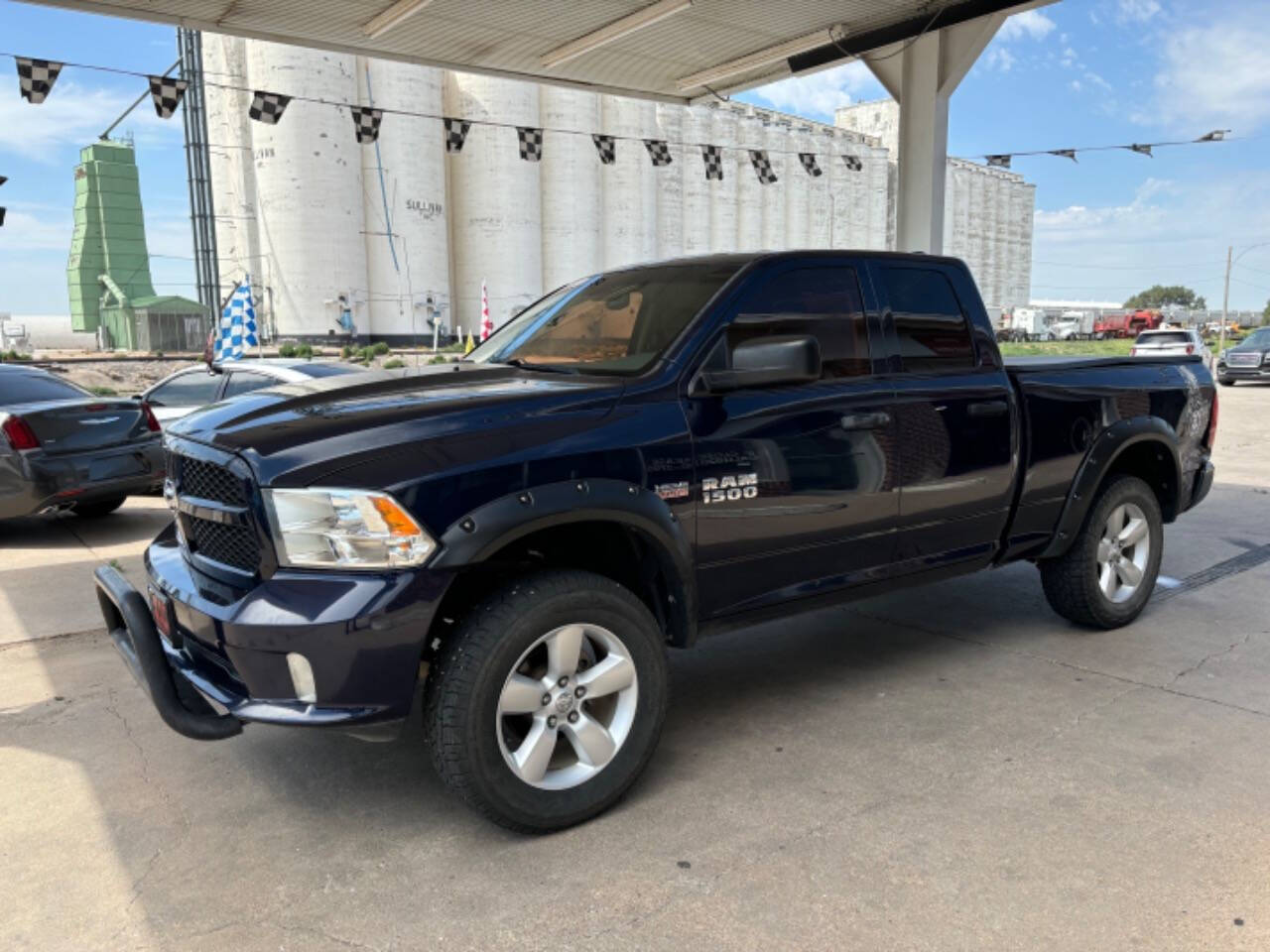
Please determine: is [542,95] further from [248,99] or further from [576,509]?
[576,509]

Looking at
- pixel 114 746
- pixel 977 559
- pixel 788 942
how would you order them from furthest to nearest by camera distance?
pixel 977 559 < pixel 114 746 < pixel 788 942

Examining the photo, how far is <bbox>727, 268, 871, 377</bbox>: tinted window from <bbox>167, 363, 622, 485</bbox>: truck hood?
74 cm

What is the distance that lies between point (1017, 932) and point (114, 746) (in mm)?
3390

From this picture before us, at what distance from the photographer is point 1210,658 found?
482 cm

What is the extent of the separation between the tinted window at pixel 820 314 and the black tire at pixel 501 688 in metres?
1.22

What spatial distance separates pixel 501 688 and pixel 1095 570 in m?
3.55

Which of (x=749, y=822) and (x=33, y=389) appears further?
(x=33, y=389)

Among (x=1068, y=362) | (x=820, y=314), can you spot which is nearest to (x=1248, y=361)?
(x=1068, y=362)

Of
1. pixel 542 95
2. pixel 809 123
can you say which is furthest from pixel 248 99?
pixel 809 123

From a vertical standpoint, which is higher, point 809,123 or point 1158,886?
point 809,123

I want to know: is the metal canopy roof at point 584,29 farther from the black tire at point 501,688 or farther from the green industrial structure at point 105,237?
the green industrial structure at point 105,237

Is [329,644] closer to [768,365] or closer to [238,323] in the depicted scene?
[768,365]

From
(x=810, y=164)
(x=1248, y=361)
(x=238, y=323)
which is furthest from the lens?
(x=1248, y=361)

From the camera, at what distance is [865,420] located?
12.9 ft
